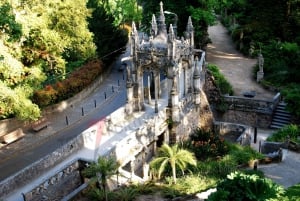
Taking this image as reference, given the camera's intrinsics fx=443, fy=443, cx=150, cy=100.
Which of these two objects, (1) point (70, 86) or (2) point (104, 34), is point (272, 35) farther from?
(1) point (70, 86)

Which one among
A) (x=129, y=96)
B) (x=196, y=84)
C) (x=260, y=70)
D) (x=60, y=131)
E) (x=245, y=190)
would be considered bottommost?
(x=60, y=131)

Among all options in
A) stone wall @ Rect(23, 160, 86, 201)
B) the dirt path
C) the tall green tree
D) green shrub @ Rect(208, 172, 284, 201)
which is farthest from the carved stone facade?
the tall green tree

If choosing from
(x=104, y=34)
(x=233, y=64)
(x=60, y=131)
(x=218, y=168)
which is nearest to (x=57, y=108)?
(x=60, y=131)

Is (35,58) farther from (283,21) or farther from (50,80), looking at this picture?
(283,21)

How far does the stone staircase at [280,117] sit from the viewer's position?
120ft

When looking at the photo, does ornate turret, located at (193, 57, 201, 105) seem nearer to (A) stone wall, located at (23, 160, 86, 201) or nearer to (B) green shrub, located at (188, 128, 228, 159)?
(B) green shrub, located at (188, 128, 228, 159)

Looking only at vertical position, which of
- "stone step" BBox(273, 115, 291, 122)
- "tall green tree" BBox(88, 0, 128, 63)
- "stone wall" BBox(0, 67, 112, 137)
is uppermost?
"tall green tree" BBox(88, 0, 128, 63)

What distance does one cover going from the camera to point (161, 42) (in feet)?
95.6

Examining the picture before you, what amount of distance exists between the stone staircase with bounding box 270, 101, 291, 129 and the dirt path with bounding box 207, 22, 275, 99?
1.71 metres

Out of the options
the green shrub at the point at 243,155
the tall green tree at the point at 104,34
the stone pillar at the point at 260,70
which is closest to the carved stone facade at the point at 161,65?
the green shrub at the point at 243,155

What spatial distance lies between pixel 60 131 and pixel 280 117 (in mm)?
18020

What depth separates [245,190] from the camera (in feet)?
57.6

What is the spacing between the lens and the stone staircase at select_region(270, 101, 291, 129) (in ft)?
120

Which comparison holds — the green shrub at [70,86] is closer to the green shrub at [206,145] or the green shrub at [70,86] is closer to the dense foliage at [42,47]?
the dense foliage at [42,47]
